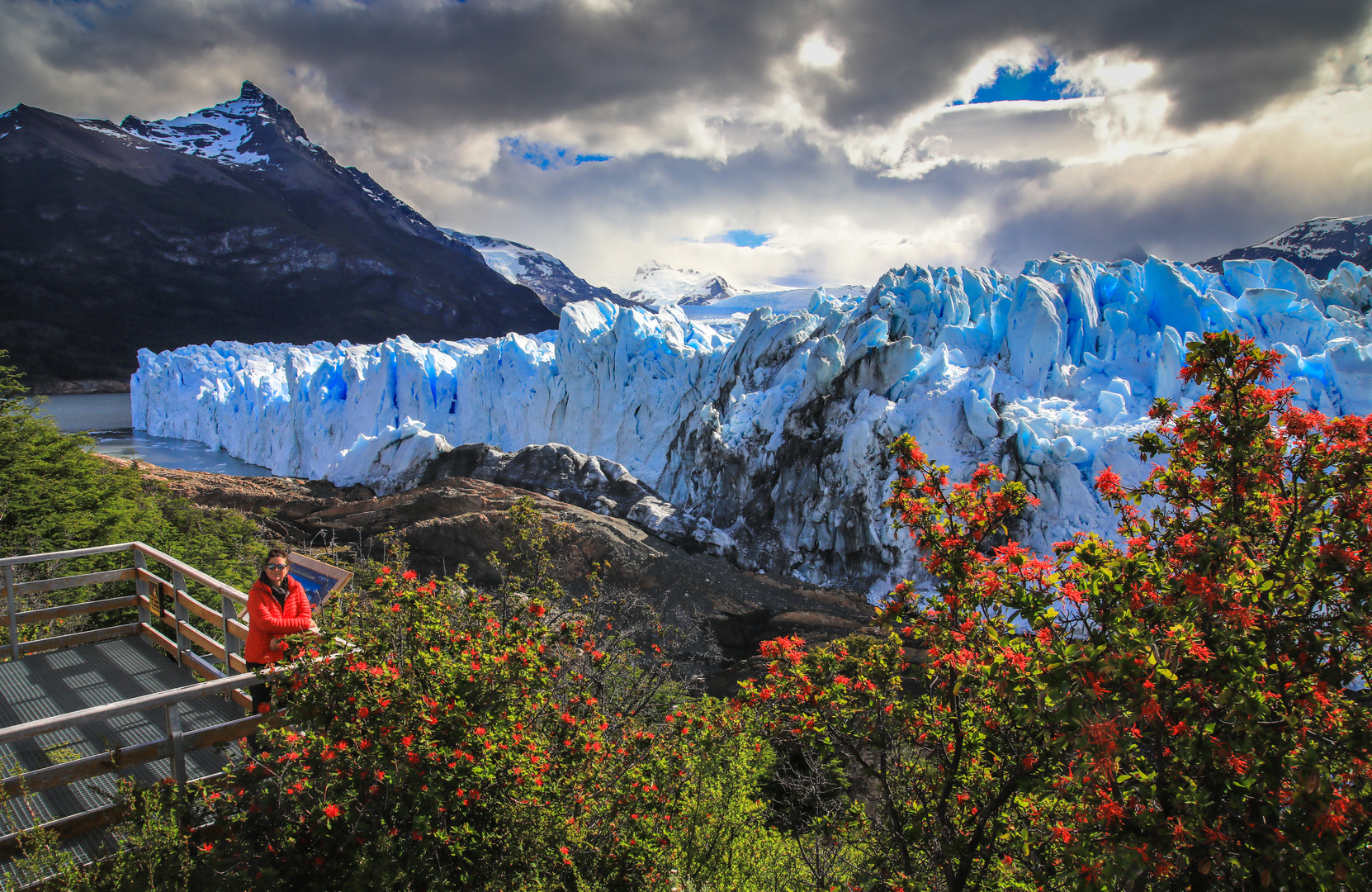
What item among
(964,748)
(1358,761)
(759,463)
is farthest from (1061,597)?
(759,463)

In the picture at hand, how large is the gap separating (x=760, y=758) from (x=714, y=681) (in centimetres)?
455

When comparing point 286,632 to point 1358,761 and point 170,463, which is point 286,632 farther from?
point 170,463

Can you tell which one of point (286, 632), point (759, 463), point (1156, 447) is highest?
point (1156, 447)

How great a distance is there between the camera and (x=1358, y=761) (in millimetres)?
1934

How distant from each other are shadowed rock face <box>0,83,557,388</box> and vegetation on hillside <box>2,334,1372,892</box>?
9821 cm

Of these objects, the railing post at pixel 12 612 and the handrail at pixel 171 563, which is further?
the railing post at pixel 12 612

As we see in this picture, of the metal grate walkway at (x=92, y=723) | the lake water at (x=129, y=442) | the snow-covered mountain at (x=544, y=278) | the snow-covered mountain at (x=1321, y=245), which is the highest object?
the snow-covered mountain at (x=544, y=278)

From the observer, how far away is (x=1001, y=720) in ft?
11.5

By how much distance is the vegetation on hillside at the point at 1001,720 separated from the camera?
2.11 metres

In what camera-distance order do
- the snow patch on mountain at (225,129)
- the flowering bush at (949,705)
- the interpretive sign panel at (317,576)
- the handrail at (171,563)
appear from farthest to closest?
the snow patch on mountain at (225,129), the interpretive sign panel at (317,576), the handrail at (171,563), the flowering bush at (949,705)

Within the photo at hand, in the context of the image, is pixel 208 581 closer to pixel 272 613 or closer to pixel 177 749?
pixel 272 613

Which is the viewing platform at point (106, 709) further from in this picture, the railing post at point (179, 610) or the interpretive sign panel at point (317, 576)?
the interpretive sign panel at point (317, 576)

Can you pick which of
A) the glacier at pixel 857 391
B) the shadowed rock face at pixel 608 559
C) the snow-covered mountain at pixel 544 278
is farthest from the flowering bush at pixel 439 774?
the snow-covered mountain at pixel 544 278

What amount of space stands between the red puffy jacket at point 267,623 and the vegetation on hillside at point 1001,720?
1.31ft
